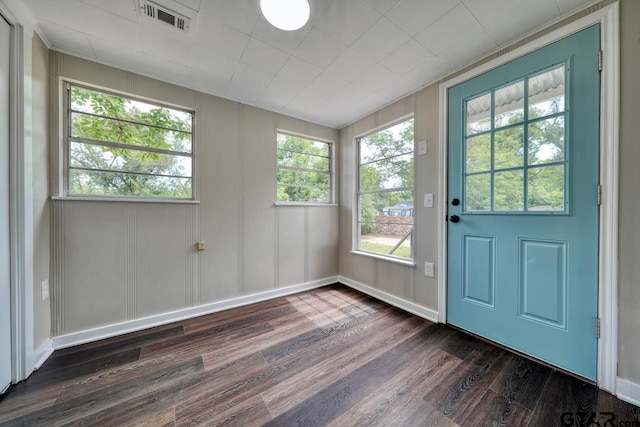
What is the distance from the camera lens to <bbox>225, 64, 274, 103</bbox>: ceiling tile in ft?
6.47

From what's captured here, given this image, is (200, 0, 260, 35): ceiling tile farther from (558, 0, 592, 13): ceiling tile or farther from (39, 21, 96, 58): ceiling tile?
(558, 0, 592, 13): ceiling tile

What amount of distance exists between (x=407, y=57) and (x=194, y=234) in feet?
8.10

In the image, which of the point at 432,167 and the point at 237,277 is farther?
the point at 237,277

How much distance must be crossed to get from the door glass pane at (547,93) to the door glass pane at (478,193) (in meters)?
0.50

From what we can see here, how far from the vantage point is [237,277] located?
97.7 inches

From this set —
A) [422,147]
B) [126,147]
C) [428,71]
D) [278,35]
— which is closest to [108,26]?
[126,147]

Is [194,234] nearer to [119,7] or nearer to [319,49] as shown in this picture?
[119,7]

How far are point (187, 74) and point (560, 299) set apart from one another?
10.9 ft

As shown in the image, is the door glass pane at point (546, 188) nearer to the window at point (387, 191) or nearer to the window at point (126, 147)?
the window at point (387, 191)

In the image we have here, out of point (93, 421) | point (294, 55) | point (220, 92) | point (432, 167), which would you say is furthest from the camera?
point (220, 92)

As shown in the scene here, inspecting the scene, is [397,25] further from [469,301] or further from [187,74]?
[469,301]

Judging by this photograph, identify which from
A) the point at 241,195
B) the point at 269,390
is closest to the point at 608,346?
the point at 269,390

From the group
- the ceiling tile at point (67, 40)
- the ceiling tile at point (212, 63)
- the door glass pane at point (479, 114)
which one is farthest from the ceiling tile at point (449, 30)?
the ceiling tile at point (67, 40)

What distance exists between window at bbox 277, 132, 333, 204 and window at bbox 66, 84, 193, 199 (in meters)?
1.03
